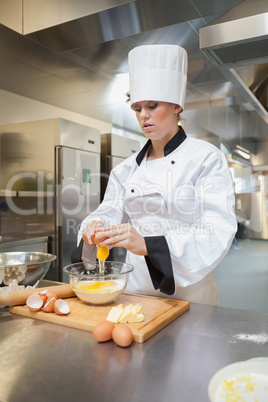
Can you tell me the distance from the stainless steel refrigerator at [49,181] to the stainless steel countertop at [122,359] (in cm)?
209

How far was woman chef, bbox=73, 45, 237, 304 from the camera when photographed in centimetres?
109

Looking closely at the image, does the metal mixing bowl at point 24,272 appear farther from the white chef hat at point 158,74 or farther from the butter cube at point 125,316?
the white chef hat at point 158,74

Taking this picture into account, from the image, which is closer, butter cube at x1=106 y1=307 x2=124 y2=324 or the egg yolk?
butter cube at x1=106 y1=307 x2=124 y2=324

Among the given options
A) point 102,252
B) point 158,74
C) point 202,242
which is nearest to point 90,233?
point 102,252

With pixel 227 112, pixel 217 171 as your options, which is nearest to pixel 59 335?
pixel 217 171

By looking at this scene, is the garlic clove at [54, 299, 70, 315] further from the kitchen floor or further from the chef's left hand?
the kitchen floor

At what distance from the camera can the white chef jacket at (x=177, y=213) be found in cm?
107

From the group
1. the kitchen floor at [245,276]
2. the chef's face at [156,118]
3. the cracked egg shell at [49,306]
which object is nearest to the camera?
the cracked egg shell at [49,306]

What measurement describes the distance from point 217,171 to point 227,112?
2837 millimetres

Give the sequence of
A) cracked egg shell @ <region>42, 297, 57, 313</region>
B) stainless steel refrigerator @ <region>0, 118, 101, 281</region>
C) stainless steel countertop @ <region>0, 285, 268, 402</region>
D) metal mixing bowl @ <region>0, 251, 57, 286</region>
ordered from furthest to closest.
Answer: stainless steel refrigerator @ <region>0, 118, 101, 281</region> → metal mixing bowl @ <region>0, 251, 57, 286</region> → cracked egg shell @ <region>42, 297, 57, 313</region> → stainless steel countertop @ <region>0, 285, 268, 402</region>

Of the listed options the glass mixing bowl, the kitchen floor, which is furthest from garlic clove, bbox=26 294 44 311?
the kitchen floor

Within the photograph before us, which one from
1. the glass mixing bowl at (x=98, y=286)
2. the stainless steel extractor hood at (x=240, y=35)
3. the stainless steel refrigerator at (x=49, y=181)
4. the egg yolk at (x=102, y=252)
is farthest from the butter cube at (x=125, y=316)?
the stainless steel refrigerator at (x=49, y=181)

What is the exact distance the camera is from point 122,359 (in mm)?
758

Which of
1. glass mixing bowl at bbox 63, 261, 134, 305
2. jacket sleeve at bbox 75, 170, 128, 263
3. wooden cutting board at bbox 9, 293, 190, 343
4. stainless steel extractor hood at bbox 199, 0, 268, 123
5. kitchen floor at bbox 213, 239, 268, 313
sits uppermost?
stainless steel extractor hood at bbox 199, 0, 268, 123
